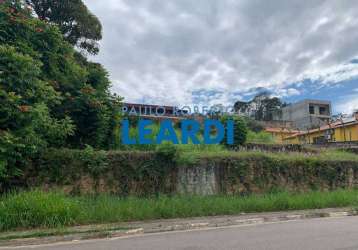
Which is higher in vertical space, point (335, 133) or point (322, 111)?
point (322, 111)

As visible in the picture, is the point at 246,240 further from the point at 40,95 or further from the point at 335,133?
the point at 335,133

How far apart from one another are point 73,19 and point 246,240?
1915 centimetres

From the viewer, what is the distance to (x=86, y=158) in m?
10.0

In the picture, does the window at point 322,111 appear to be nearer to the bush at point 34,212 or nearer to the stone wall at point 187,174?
the stone wall at point 187,174

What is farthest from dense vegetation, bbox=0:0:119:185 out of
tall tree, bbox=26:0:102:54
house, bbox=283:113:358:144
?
house, bbox=283:113:358:144

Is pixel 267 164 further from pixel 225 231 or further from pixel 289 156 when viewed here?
pixel 225 231

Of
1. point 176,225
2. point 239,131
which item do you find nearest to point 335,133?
point 239,131

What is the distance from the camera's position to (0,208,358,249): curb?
6289 mm

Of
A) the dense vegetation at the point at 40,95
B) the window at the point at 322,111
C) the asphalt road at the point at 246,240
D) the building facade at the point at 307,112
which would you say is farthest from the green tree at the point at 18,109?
the window at the point at 322,111

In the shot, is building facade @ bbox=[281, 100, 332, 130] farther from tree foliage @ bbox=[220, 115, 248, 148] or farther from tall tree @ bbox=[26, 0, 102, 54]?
tall tree @ bbox=[26, 0, 102, 54]

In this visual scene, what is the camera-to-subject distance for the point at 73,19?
20.5 meters

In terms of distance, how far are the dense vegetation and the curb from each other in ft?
7.86

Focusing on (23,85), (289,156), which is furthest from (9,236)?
(289,156)

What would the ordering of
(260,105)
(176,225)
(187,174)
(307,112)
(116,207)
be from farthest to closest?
(260,105)
(307,112)
(187,174)
(116,207)
(176,225)
